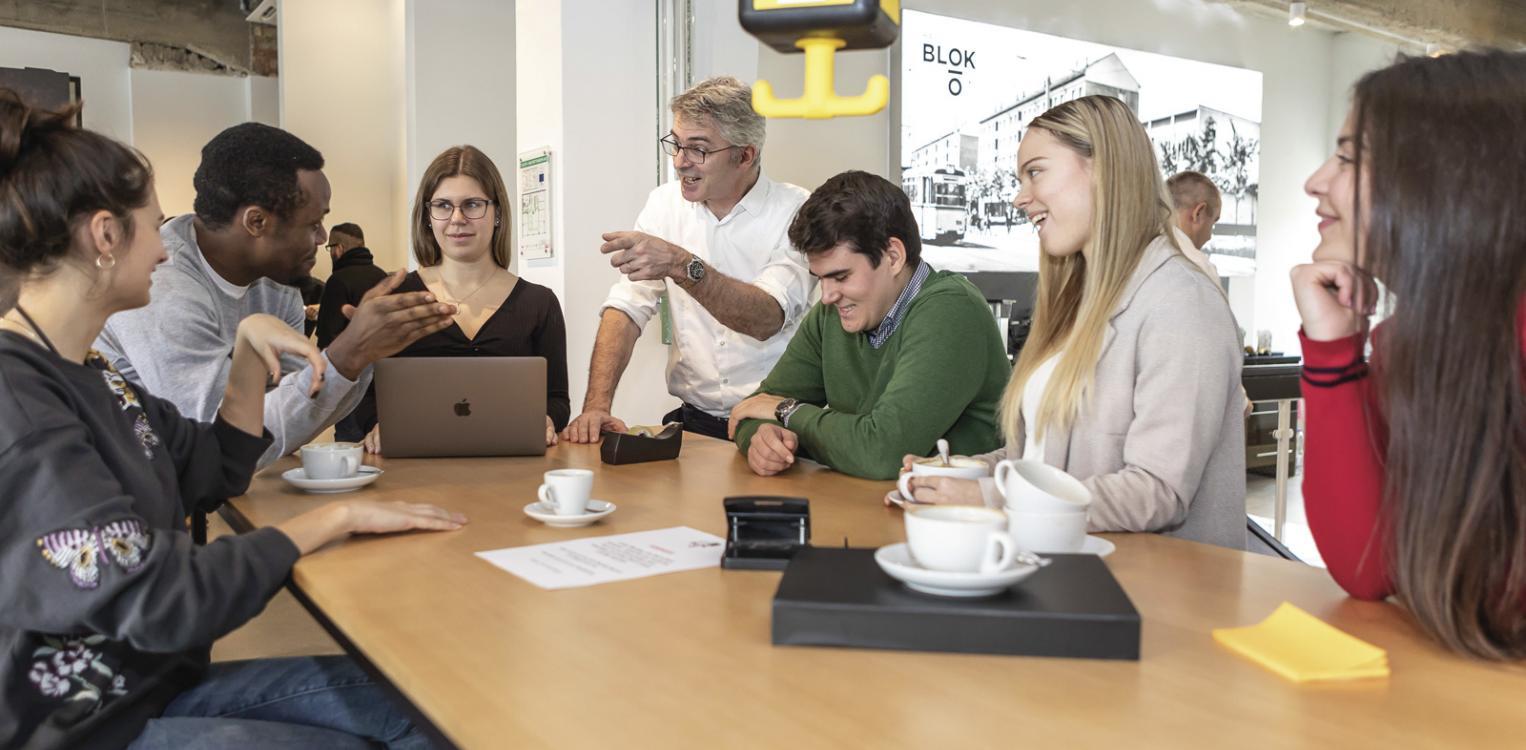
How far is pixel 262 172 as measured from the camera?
7.82 ft

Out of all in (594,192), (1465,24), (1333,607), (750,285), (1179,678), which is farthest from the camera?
(1465,24)

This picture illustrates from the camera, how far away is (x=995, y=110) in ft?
19.1

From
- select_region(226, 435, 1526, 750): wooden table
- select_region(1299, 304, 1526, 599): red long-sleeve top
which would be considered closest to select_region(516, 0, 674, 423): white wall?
select_region(226, 435, 1526, 750): wooden table

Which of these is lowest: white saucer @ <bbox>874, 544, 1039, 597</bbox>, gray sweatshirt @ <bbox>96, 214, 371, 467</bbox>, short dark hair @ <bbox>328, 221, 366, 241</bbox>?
white saucer @ <bbox>874, 544, 1039, 597</bbox>

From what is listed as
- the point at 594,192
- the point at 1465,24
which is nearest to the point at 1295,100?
the point at 1465,24

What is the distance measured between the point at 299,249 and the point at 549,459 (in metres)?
0.70

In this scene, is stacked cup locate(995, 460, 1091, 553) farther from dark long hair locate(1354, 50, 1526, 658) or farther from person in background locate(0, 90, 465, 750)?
person in background locate(0, 90, 465, 750)

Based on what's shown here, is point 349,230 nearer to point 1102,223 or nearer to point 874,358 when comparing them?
point 874,358

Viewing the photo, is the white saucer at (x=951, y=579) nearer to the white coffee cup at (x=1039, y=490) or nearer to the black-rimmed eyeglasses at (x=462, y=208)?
the white coffee cup at (x=1039, y=490)

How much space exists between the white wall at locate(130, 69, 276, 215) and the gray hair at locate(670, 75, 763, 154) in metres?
6.74

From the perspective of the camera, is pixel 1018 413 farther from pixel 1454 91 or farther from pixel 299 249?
pixel 299 249

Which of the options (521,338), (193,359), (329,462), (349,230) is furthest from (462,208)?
(349,230)

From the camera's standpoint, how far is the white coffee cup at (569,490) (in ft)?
5.61

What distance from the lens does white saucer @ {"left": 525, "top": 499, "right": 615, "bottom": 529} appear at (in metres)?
1.71
